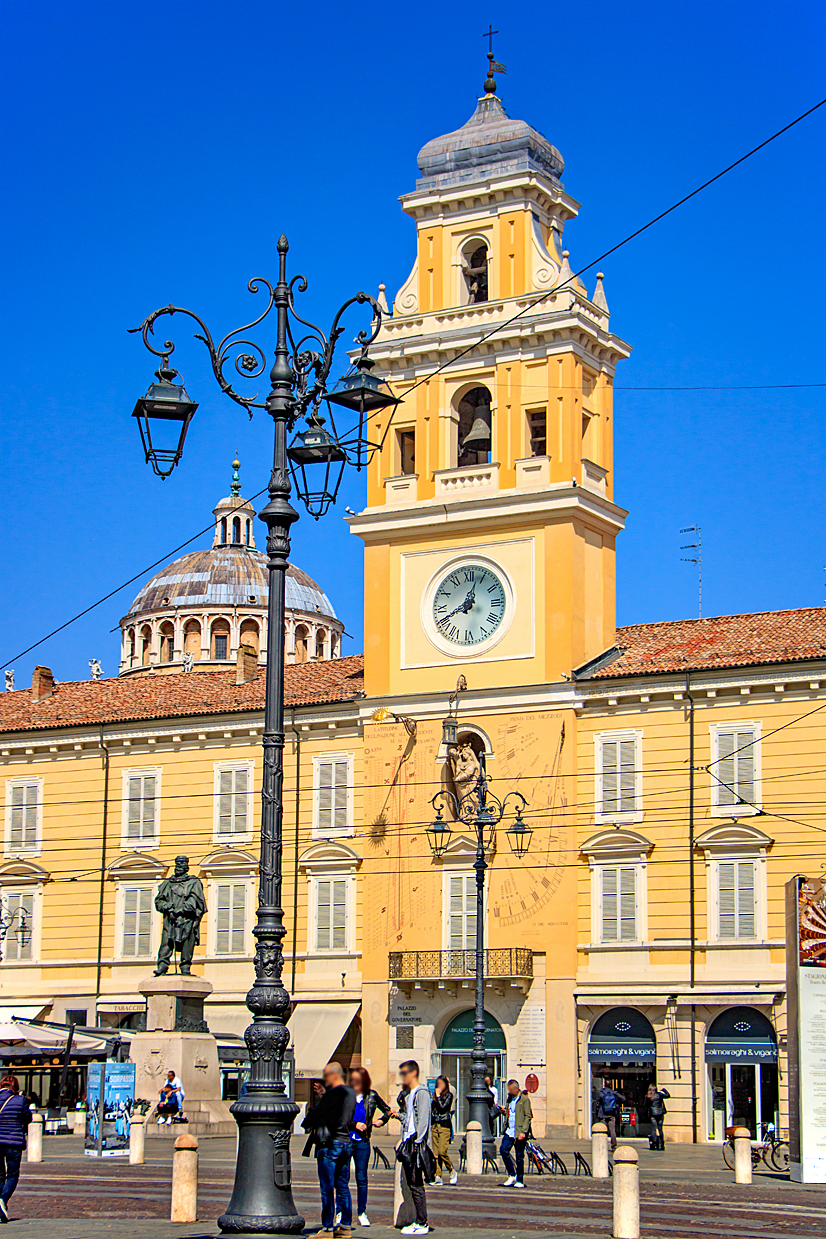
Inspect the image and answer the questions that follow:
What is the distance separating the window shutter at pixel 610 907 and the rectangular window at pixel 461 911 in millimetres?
3386

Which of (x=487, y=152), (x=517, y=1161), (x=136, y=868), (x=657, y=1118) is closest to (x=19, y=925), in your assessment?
(x=136, y=868)

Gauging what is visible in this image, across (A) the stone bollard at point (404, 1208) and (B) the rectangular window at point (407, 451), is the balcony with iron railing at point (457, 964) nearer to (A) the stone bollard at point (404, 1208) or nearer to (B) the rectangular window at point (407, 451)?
(B) the rectangular window at point (407, 451)

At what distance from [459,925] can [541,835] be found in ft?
10.6

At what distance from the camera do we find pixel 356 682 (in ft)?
160

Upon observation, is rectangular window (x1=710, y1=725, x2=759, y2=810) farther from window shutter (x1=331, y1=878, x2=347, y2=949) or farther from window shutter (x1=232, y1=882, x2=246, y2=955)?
window shutter (x1=232, y1=882, x2=246, y2=955)

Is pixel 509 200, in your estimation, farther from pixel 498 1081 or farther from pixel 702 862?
pixel 498 1081

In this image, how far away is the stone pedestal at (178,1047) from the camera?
33.4 metres

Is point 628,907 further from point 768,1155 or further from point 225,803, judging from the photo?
point 225,803

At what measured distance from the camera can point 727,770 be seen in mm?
40906

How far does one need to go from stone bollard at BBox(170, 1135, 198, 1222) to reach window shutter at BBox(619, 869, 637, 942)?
24.3 metres

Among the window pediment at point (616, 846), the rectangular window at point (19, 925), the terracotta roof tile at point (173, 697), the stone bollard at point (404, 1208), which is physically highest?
the terracotta roof tile at point (173, 697)

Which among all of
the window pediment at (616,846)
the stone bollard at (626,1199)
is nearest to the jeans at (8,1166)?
the stone bollard at (626,1199)

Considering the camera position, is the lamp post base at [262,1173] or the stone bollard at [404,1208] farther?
the stone bollard at [404,1208]

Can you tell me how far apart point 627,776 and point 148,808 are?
46.8ft
